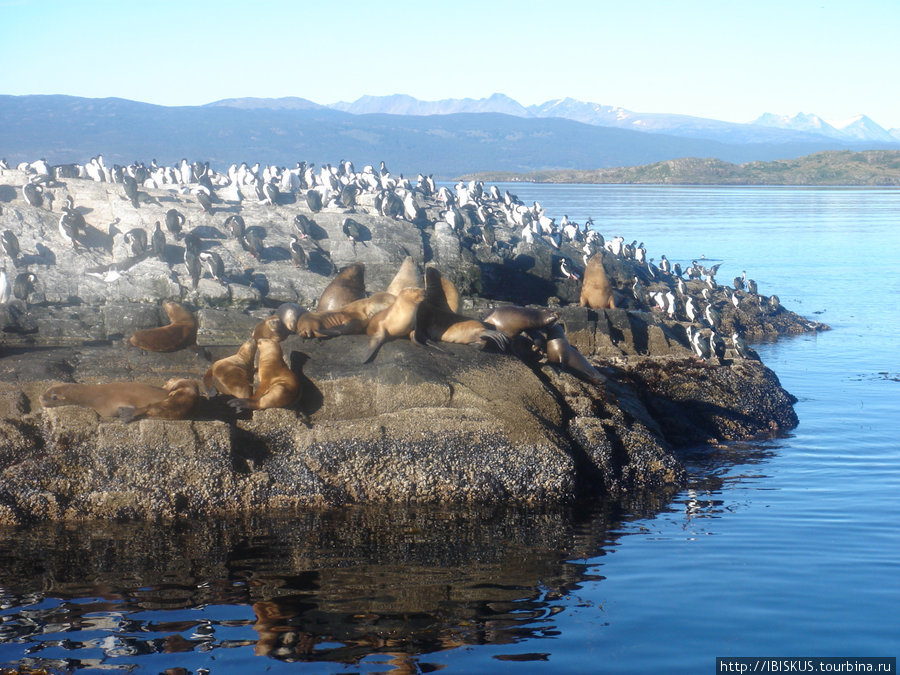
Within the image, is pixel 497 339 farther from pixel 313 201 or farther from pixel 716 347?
pixel 313 201

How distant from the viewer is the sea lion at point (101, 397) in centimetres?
775

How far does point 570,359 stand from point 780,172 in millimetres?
114259

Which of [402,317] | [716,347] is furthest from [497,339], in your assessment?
[716,347]

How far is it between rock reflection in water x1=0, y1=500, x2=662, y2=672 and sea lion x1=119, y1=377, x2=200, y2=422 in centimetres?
90

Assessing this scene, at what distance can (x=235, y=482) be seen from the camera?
7.58m

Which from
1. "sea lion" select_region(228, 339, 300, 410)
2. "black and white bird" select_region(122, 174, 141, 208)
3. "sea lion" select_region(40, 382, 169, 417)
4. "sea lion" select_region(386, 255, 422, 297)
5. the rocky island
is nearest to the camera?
the rocky island

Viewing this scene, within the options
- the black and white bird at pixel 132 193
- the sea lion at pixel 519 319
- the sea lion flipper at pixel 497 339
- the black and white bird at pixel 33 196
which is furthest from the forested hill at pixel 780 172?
the sea lion flipper at pixel 497 339

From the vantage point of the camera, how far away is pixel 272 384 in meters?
8.05

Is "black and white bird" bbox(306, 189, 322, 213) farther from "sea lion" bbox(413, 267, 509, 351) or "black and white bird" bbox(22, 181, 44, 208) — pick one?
"sea lion" bbox(413, 267, 509, 351)

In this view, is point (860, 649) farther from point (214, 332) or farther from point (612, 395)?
point (214, 332)

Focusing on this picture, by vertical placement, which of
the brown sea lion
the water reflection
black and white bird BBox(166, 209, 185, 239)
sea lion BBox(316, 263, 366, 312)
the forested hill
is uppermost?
the forested hill

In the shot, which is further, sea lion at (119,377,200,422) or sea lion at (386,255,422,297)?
sea lion at (386,255,422,297)

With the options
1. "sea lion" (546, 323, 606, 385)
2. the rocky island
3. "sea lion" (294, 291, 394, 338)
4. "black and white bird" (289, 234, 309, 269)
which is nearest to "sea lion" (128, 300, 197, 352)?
the rocky island

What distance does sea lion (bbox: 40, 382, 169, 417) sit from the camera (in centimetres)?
775
